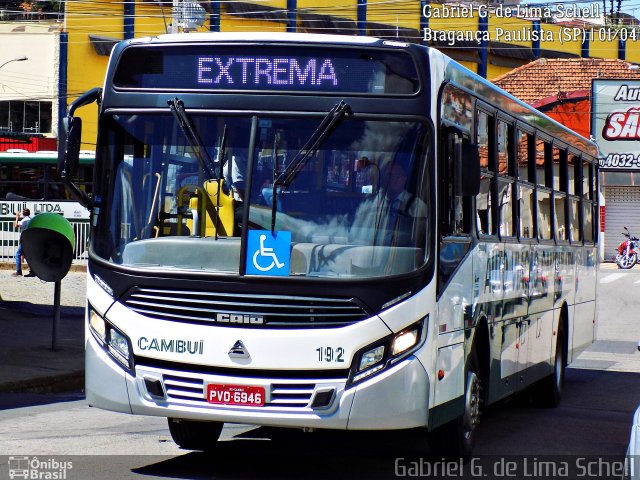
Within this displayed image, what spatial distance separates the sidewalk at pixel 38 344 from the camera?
12935 mm

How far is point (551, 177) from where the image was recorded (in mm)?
12492

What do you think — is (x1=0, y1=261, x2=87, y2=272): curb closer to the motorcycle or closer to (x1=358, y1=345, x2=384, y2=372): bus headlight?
the motorcycle

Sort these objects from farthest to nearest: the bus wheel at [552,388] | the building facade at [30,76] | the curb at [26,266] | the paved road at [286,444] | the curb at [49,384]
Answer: the building facade at [30,76]
the curb at [26,266]
the bus wheel at [552,388]
the curb at [49,384]
the paved road at [286,444]

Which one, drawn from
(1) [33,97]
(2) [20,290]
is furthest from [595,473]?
(1) [33,97]

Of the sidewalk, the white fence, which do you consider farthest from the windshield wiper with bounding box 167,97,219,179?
the white fence

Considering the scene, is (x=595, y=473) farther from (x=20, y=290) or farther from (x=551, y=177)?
(x=20, y=290)

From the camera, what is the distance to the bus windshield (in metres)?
7.39

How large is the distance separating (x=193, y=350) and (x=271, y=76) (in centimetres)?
186

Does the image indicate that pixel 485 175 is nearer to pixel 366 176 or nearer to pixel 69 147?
pixel 366 176

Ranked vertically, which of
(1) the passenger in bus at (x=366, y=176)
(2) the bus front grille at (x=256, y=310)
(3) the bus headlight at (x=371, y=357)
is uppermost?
(1) the passenger in bus at (x=366, y=176)

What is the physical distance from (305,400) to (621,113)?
44005mm

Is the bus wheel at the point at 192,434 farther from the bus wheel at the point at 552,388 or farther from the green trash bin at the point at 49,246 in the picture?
the green trash bin at the point at 49,246

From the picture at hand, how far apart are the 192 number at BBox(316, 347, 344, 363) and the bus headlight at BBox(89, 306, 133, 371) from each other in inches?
49.9

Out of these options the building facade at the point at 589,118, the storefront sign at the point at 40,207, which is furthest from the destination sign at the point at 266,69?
the building facade at the point at 589,118
